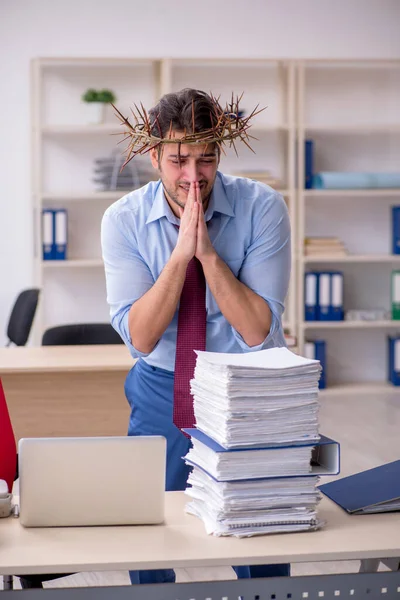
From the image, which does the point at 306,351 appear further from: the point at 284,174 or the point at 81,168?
the point at 81,168

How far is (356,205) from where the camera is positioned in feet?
21.7

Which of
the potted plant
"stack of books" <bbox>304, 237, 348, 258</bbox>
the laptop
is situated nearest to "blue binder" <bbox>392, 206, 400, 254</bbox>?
"stack of books" <bbox>304, 237, 348, 258</bbox>

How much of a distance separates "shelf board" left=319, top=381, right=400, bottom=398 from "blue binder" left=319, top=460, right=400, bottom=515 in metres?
4.40

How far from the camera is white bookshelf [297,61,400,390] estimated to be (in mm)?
6504

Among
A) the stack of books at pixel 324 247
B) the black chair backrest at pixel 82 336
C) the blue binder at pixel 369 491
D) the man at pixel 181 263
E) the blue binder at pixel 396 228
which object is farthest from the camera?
the blue binder at pixel 396 228

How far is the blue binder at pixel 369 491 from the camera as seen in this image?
1.71 meters

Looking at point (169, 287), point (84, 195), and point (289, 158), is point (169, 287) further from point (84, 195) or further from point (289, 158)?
point (289, 158)

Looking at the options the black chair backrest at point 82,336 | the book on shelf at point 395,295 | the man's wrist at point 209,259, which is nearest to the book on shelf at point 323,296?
the book on shelf at point 395,295

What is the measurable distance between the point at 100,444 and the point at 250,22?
5319 millimetres

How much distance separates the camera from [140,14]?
20.5 feet

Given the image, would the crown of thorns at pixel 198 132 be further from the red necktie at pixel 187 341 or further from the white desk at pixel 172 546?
the white desk at pixel 172 546

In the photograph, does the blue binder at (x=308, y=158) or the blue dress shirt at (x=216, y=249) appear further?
the blue binder at (x=308, y=158)

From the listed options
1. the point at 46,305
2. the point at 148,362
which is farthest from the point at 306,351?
the point at 148,362

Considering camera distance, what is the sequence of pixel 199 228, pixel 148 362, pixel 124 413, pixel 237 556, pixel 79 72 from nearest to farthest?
pixel 237 556 < pixel 199 228 < pixel 148 362 < pixel 124 413 < pixel 79 72
